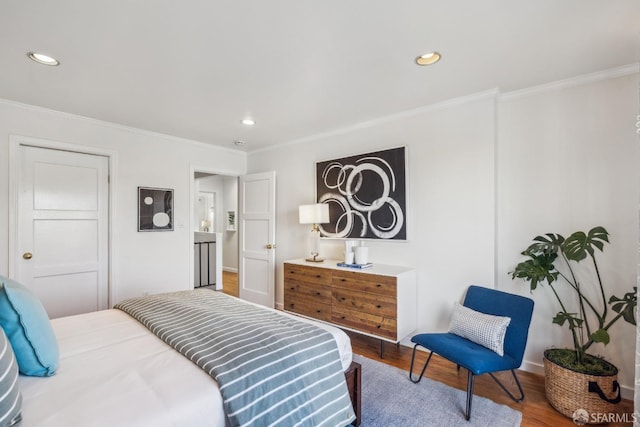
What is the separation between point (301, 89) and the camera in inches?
103

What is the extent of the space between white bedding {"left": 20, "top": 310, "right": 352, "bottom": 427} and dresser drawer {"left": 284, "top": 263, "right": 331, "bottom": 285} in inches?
73.6

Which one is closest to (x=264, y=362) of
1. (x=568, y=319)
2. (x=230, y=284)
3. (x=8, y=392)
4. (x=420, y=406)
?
(x=8, y=392)

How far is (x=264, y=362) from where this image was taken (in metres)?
1.44

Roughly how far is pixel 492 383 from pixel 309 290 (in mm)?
1869

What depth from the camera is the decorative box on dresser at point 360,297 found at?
111 inches

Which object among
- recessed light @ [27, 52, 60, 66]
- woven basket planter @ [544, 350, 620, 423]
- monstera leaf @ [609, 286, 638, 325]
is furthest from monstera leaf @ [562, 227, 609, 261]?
recessed light @ [27, 52, 60, 66]

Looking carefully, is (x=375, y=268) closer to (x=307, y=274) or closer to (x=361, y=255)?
(x=361, y=255)

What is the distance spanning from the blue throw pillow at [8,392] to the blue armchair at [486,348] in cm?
218

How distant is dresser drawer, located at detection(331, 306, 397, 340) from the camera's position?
9.23 ft

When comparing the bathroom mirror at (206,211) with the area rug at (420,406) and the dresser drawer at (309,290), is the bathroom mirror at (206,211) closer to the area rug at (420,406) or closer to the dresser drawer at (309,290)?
the dresser drawer at (309,290)

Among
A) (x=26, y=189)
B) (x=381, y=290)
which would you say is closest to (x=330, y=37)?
(x=381, y=290)

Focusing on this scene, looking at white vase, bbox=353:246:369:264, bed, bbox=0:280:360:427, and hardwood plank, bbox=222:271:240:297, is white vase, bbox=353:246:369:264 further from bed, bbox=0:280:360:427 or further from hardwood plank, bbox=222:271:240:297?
hardwood plank, bbox=222:271:240:297

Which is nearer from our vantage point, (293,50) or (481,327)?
(293,50)

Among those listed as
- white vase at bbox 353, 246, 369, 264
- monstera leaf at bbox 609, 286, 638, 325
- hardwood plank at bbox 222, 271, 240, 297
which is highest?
white vase at bbox 353, 246, 369, 264
